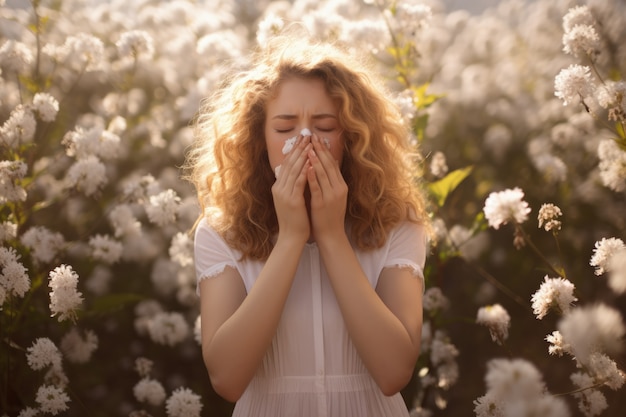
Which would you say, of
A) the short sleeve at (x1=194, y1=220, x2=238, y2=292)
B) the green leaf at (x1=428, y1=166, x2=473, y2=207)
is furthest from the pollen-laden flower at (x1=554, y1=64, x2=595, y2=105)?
the short sleeve at (x1=194, y1=220, x2=238, y2=292)

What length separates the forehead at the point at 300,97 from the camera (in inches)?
64.0

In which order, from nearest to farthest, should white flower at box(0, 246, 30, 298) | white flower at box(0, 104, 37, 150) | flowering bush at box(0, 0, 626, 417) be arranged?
white flower at box(0, 246, 30, 298), flowering bush at box(0, 0, 626, 417), white flower at box(0, 104, 37, 150)

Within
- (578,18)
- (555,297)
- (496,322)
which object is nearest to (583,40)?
(578,18)

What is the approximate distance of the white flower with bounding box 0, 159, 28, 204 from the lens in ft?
6.07

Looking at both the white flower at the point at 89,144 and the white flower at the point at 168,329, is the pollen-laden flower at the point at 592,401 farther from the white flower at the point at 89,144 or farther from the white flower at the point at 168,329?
the white flower at the point at 89,144

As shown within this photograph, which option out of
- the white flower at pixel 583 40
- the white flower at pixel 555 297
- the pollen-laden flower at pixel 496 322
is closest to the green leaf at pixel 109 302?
the pollen-laden flower at pixel 496 322

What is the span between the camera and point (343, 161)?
1.81 metres

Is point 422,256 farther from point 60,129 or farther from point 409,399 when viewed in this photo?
point 60,129

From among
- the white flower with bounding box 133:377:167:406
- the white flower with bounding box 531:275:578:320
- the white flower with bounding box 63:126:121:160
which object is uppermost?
the white flower with bounding box 63:126:121:160

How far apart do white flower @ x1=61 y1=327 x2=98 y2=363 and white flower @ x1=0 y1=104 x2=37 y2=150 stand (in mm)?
713

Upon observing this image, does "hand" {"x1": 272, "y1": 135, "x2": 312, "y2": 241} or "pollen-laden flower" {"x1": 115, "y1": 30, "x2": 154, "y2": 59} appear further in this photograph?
"pollen-laden flower" {"x1": 115, "y1": 30, "x2": 154, "y2": 59}

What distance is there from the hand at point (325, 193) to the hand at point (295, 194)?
2 centimetres

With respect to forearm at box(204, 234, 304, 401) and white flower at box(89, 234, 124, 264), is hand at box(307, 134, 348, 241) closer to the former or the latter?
forearm at box(204, 234, 304, 401)

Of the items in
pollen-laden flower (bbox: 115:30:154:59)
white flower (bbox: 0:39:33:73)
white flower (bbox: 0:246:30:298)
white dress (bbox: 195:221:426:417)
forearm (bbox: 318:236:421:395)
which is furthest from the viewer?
pollen-laden flower (bbox: 115:30:154:59)
